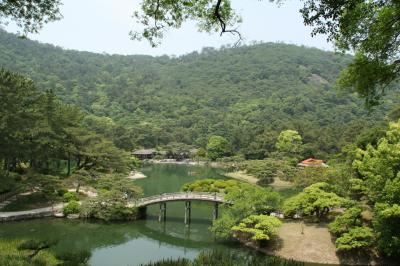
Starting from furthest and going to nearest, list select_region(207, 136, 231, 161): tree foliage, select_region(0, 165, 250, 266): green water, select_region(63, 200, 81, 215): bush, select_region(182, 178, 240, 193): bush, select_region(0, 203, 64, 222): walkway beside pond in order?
1. select_region(207, 136, 231, 161): tree foliage
2. select_region(182, 178, 240, 193): bush
3. select_region(63, 200, 81, 215): bush
4. select_region(0, 203, 64, 222): walkway beside pond
5. select_region(0, 165, 250, 266): green water

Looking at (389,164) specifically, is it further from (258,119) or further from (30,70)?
(30,70)

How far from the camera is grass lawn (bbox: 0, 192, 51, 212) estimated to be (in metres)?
28.6

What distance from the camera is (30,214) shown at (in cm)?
2784

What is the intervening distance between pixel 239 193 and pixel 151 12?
18.4m

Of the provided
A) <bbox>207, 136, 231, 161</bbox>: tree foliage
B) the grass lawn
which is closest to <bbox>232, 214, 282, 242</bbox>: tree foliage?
the grass lawn

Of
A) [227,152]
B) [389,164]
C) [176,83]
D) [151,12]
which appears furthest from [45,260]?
[176,83]

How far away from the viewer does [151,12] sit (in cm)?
845

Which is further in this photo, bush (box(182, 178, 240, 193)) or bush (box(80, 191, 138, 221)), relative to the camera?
bush (box(182, 178, 240, 193))

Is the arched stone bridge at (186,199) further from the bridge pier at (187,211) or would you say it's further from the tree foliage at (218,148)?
the tree foliage at (218,148)

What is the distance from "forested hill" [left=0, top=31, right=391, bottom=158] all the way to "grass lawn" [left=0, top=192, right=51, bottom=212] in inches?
1559

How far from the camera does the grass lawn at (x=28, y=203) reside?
93.9 ft

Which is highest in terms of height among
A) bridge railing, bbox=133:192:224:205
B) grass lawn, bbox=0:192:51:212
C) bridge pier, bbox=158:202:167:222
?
bridge railing, bbox=133:192:224:205

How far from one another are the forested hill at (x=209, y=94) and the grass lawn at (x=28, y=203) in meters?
39.6

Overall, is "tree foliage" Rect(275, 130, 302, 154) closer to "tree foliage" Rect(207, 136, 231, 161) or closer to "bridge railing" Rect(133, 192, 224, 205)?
"tree foliage" Rect(207, 136, 231, 161)
